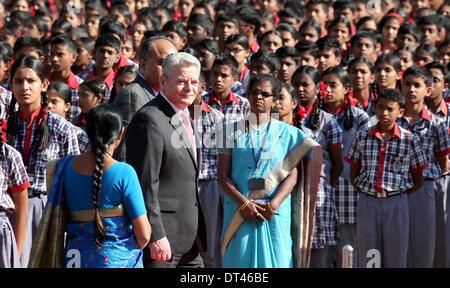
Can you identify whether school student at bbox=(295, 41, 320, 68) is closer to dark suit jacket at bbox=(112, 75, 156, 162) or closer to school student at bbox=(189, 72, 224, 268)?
school student at bbox=(189, 72, 224, 268)

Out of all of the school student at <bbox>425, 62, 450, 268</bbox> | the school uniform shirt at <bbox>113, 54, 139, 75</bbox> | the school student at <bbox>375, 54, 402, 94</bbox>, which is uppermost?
the school uniform shirt at <bbox>113, 54, 139, 75</bbox>

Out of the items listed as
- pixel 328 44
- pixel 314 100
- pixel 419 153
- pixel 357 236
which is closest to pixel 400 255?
pixel 357 236

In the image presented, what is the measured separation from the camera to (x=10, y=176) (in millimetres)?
6164

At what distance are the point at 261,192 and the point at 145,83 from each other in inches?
43.4

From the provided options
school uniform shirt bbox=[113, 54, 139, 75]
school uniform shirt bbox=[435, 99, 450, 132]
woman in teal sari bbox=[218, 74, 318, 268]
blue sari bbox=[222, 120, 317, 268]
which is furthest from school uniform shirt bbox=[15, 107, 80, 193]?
school uniform shirt bbox=[435, 99, 450, 132]

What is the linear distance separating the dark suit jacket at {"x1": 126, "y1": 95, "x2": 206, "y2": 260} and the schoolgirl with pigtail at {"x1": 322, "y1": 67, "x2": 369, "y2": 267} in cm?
303

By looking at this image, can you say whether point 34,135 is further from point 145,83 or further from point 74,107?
point 74,107

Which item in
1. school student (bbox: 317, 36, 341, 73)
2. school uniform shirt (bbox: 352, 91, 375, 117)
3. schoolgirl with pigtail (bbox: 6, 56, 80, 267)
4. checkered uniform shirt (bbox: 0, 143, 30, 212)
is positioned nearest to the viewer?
checkered uniform shirt (bbox: 0, 143, 30, 212)

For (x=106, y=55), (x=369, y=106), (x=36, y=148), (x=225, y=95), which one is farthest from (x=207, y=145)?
(x=106, y=55)

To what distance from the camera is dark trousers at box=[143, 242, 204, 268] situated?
5.23 meters

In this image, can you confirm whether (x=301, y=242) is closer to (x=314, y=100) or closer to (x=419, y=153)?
(x=419, y=153)

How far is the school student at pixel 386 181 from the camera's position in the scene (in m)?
7.62

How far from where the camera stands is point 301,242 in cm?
611

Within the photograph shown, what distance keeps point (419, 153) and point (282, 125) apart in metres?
1.97
